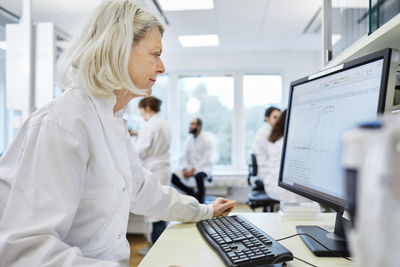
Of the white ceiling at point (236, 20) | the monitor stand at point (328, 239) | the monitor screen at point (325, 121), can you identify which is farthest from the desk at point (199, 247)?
the white ceiling at point (236, 20)

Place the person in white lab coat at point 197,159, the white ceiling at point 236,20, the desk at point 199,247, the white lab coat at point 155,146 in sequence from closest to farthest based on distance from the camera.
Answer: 1. the desk at point 199,247
2. the white lab coat at point 155,146
3. the white ceiling at point 236,20
4. the person in white lab coat at point 197,159

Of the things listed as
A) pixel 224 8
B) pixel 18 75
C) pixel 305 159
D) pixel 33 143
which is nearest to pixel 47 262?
pixel 33 143

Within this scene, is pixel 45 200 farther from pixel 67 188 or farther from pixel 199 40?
pixel 199 40

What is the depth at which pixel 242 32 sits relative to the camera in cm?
374

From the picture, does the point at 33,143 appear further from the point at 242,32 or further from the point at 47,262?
the point at 242,32

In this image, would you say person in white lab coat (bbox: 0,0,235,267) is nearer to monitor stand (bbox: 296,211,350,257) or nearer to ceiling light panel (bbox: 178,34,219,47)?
monitor stand (bbox: 296,211,350,257)

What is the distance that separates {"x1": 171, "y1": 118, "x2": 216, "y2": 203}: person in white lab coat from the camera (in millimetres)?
3682

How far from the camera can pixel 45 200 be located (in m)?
0.54

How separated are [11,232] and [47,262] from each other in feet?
0.28

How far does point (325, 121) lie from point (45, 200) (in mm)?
621

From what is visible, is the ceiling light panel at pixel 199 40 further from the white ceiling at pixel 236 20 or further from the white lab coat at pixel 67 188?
the white lab coat at pixel 67 188

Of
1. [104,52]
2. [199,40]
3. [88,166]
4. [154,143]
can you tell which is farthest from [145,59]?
[199,40]

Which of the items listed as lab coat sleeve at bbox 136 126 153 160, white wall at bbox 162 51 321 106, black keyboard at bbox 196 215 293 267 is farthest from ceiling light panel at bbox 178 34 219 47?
black keyboard at bbox 196 215 293 267

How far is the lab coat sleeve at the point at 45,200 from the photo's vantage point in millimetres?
512
